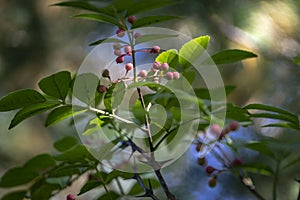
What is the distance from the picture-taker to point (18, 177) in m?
1.02

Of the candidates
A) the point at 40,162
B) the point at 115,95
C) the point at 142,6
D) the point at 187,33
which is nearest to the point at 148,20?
the point at 142,6

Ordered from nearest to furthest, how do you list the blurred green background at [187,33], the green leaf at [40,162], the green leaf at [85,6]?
the green leaf at [85,6]
the green leaf at [40,162]
the blurred green background at [187,33]

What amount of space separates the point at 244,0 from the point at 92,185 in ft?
3.87

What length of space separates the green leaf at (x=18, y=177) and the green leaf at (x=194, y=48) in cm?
39

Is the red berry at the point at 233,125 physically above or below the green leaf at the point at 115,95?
below

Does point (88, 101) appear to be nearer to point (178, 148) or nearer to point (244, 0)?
point (178, 148)

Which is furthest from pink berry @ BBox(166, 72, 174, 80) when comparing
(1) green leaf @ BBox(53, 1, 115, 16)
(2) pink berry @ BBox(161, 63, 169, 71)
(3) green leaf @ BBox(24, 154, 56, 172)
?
(3) green leaf @ BBox(24, 154, 56, 172)

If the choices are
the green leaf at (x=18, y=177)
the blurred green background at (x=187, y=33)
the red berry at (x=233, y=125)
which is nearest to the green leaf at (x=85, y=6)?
the red berry at (x=233, y=125)

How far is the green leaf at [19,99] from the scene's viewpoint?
762 millimetres

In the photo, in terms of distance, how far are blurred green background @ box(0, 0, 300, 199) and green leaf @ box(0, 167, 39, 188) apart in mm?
932

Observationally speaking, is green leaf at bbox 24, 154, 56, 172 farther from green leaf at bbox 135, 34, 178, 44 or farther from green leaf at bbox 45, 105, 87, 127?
green leaf at bbox 135, 34, 178, 44

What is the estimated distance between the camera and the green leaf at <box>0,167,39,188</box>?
102 centimetres

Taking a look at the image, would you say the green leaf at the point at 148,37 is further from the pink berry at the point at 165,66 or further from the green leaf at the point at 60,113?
the green leaf at the point at 60,113

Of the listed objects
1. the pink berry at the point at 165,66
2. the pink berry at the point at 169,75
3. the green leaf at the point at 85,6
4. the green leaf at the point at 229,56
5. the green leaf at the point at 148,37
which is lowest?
the green leaf at the point at 229,56
